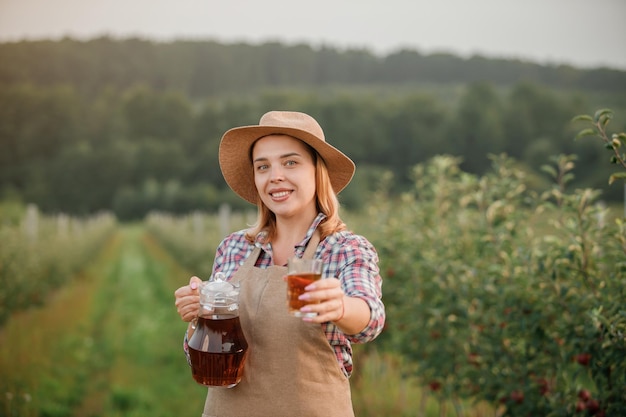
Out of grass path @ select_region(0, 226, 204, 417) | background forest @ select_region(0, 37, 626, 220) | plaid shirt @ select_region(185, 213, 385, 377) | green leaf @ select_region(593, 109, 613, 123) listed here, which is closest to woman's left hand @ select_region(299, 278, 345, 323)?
plaid shirt @ select_region(185, 213, 385, 377)

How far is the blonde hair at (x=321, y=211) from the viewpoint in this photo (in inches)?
74.0

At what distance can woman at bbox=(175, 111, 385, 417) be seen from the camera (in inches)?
67.4

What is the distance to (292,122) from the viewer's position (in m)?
1.86

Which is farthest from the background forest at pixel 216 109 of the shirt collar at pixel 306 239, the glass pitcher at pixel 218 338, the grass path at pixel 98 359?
the glass pitcher at pixel 218 338

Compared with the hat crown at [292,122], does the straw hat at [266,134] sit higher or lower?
lower

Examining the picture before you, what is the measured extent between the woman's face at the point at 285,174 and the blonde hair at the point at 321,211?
4cm

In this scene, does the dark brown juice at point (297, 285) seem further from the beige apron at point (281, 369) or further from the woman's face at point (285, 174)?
the woman's face at point (285, 174)

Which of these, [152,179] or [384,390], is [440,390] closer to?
[384,390]

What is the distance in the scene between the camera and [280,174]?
6.08 ft

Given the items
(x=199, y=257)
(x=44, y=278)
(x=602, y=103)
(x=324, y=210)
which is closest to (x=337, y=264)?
(x=324, y=210)

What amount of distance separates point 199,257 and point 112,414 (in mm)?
7539

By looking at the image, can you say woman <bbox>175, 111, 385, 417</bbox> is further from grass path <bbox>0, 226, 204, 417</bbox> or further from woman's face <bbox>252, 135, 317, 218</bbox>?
grass path <bbox>0, 226, 204, 417</bbox>

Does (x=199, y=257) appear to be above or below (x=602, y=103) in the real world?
below

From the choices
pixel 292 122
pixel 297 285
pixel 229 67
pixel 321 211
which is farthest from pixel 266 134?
pixel 229 67
